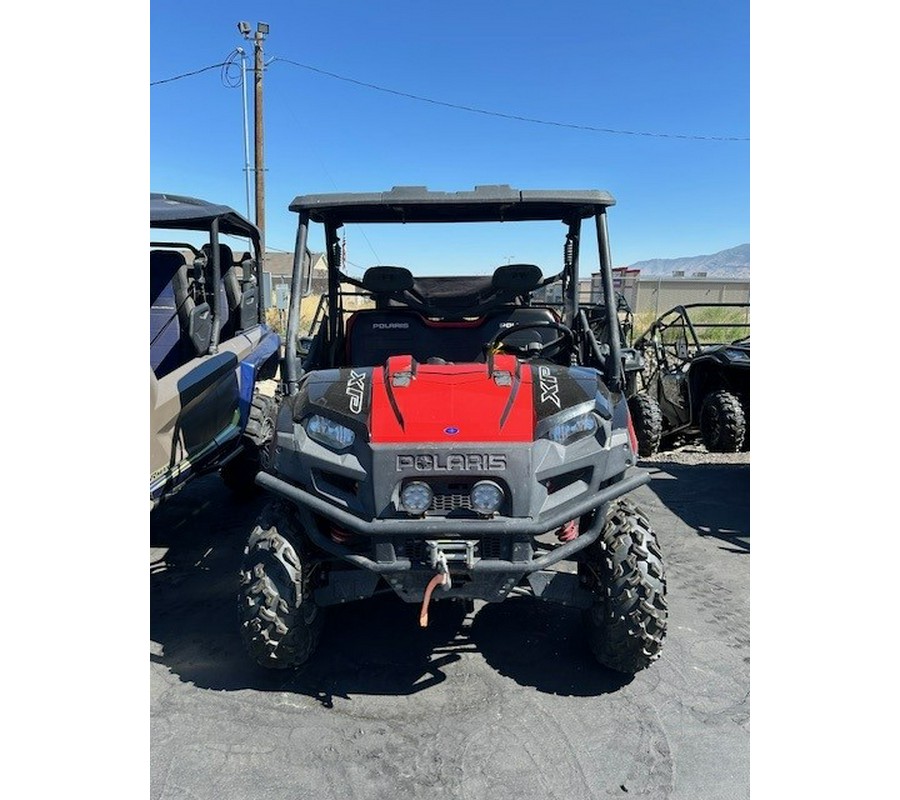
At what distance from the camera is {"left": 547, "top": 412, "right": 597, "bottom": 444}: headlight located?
247cm

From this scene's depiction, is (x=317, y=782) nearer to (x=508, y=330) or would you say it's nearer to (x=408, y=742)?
(x=408, y=742)

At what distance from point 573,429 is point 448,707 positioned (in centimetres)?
118

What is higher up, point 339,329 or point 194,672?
point 339,329

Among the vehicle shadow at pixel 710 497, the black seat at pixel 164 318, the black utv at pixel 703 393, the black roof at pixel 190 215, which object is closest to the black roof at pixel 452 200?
the black roof at pixel 190 215

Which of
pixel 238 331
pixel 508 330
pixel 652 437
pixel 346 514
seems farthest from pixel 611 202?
pixel 652 437

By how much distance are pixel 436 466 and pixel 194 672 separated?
1468 millimetres

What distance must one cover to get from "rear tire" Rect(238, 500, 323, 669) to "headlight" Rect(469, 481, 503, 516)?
774 millimetres

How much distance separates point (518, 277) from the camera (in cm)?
361

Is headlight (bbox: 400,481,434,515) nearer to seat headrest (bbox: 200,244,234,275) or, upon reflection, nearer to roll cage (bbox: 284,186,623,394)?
roll cage (bbox: 284,186,623,394)

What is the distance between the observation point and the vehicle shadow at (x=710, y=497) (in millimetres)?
4492

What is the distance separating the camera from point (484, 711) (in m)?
→ 2.54

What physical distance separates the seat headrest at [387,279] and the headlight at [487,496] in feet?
5.28

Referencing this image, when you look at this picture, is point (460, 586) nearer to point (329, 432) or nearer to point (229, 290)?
point (329, 432)

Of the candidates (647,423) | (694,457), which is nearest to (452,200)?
(647,423)
